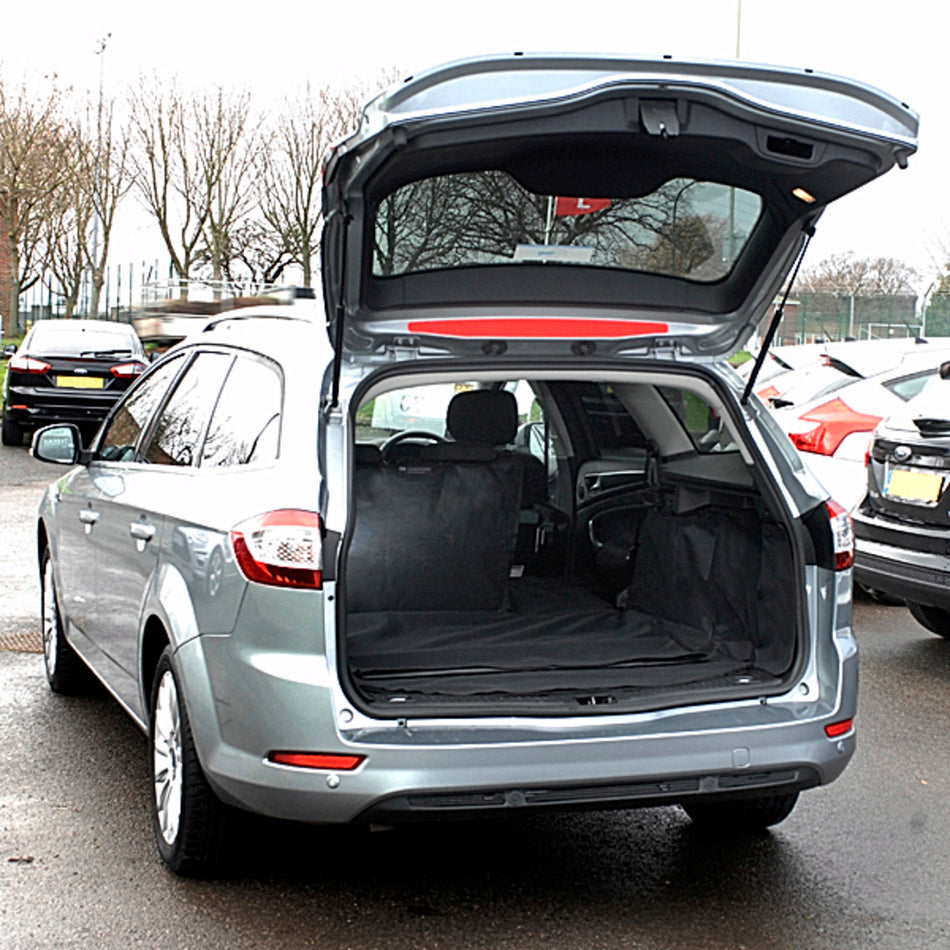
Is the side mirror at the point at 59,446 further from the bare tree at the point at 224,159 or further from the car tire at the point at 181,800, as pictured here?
the bare tree at the point at 224,159

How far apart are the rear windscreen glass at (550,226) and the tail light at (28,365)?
1387 centimetres

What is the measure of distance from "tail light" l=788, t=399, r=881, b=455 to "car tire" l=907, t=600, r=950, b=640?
141cm

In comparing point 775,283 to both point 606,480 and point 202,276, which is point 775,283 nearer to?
point 606,480

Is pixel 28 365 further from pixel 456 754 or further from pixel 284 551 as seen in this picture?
pixel 456 754

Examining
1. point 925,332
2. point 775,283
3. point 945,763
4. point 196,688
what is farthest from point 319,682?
point 925,332

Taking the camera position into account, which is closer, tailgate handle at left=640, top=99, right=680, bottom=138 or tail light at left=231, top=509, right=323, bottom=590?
tailgate handle at left=640, top=99, right=680, bottom=138

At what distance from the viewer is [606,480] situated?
212 inches

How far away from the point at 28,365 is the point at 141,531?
44.0ft

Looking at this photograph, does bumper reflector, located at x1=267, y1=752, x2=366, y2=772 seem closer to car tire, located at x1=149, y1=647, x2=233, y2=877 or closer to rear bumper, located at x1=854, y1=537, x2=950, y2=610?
car tire, located at x1=149, y1=647, x2=233, y2=877

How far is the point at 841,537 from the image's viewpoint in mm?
4105

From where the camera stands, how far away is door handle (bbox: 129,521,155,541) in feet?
14.1

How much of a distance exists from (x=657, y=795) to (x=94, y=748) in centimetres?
250

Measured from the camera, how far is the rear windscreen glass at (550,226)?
389 cm

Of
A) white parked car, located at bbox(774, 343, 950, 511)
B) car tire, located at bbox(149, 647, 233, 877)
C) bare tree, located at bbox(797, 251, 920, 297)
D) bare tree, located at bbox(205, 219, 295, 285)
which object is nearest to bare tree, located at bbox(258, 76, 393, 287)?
bare tree, located at bbox(205, 219, 295, 285)
